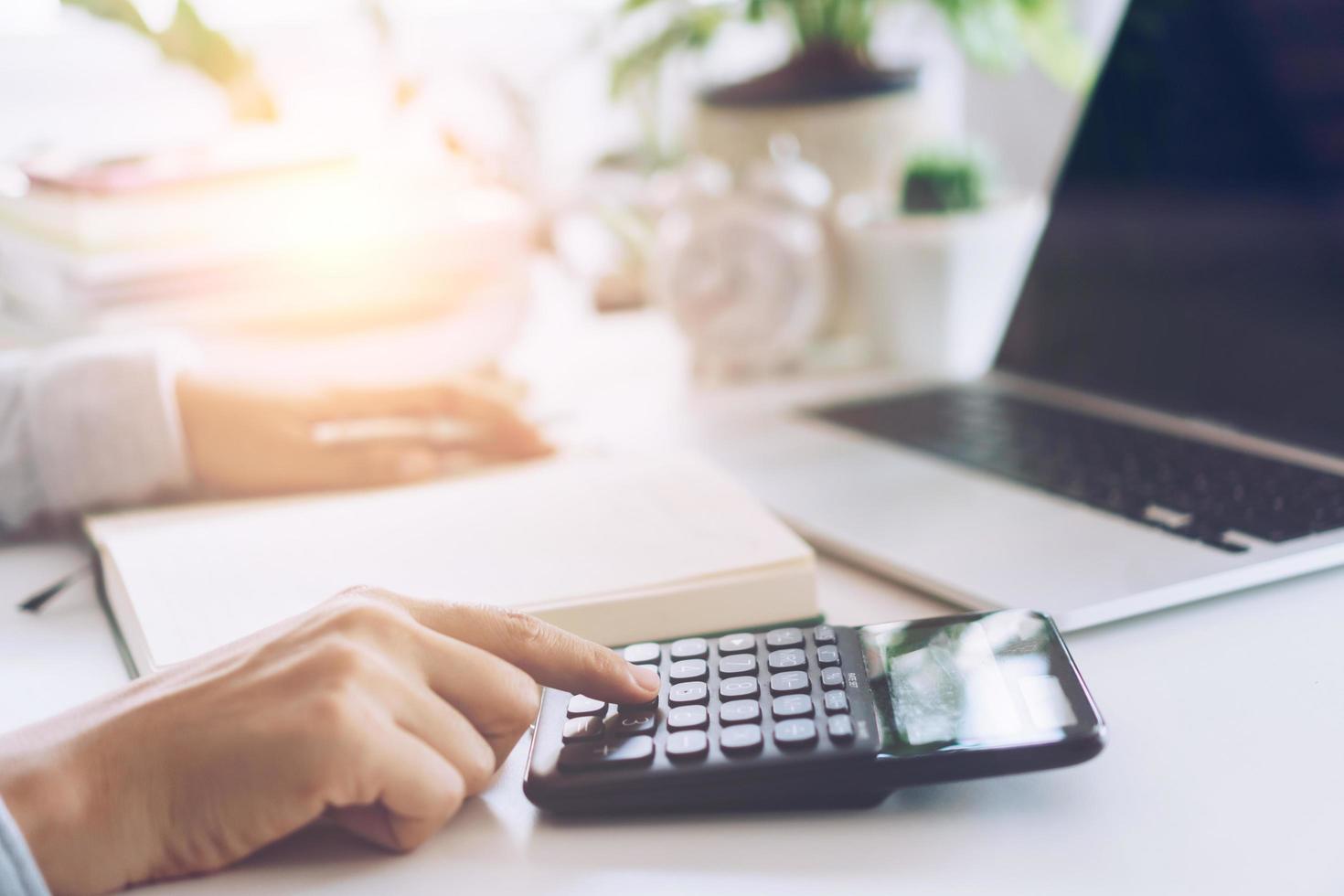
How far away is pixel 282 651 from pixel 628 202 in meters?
0.79

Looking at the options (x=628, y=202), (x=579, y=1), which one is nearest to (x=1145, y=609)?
(x=628, y=202)

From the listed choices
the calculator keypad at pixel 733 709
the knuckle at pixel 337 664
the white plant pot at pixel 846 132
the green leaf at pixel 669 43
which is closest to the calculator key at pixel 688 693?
the calculator keypad at pixel 733 709

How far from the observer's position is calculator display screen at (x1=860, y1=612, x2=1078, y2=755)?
33 cm

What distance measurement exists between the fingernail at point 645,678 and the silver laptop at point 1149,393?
5.8 inches

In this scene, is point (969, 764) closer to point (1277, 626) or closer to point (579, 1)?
Result: point (1277, 626)

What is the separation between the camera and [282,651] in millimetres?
342

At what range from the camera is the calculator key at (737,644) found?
40 cm

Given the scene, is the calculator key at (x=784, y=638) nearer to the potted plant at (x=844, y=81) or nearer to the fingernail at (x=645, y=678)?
the fingernail at (x=645, y=678)

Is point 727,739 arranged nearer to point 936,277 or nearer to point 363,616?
point 363,616

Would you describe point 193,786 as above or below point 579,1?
below

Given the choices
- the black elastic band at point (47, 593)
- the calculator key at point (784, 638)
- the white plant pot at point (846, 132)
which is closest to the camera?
the calculator key at point (784, 638)

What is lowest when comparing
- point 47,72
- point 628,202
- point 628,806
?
point 628,806

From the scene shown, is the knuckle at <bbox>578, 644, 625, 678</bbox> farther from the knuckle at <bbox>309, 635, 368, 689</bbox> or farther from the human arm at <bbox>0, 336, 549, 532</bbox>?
the human arm at <bbox>0, 336, 549, 532</bbox>

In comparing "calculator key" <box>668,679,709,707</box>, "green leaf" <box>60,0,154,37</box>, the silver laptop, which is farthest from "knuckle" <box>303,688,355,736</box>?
"green leaf" <box>60,0,154,37</box>
